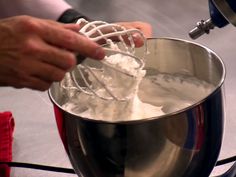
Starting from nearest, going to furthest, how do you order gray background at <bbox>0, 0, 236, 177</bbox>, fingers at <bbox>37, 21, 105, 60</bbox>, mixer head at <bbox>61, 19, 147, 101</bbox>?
1. fingers at <bbox>37, 21, 105, 60</bbox>
2. mixer head at <bbox>61, 19, 147, 101</bbox>
3. gray background at <bbox>0, 0, 236, 177</bbox>

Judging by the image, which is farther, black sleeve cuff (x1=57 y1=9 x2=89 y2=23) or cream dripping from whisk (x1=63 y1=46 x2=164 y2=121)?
black sleeve cuff (x1=57 y1=9 x2=89 y2=23)

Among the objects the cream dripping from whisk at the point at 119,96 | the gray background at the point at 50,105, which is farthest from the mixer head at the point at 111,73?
the gray background at the point at 50,105

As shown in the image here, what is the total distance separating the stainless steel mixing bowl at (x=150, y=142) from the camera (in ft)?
1.56

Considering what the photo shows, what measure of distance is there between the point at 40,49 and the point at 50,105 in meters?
0.41

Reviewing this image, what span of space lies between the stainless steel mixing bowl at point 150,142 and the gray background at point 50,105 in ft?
0.53

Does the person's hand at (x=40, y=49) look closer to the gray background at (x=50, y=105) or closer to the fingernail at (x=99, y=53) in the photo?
the fingernail at (x=99, y=53)

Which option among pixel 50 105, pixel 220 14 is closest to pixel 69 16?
pixel 50 105

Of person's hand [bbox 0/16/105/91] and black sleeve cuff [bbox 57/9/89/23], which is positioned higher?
person's hand [bbox 0/16/105/91]

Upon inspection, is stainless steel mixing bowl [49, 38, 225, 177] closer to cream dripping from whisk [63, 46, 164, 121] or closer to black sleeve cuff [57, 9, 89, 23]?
cream dripping from whisk [63, 46, 164, 121]

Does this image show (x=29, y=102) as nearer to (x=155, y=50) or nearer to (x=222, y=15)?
(x=155, y=50)

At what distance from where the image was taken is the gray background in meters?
0.73

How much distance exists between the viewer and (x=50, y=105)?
0.85 m

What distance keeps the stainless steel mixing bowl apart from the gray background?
0.53 ft

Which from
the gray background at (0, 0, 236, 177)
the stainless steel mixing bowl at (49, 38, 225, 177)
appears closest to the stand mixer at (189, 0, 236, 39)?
the stainless steel mixing bowl at (49, 38, 225, 177)
